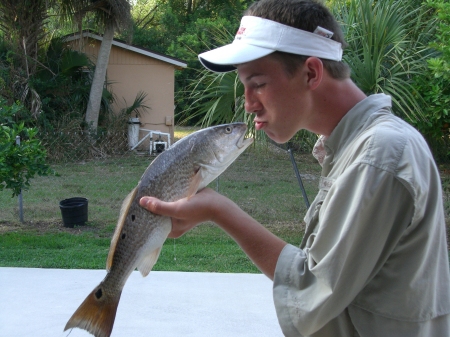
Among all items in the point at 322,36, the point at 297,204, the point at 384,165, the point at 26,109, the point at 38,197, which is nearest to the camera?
the point at 384,165

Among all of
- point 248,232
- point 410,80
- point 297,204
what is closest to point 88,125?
point 297,204

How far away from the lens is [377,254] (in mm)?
1109

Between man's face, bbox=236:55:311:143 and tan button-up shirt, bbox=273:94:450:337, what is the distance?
18 cm

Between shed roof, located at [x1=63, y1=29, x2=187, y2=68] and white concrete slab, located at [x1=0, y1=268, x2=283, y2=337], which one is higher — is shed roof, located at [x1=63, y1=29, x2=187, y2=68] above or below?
above

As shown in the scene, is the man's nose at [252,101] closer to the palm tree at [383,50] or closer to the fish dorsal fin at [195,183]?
the fish dorsal fin at [195,183]

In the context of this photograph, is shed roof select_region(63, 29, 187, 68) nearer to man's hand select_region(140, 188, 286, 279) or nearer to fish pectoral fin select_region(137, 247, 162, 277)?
fish pectoral fin select_region(137, 247, 162, 277)

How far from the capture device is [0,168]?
18.9ft

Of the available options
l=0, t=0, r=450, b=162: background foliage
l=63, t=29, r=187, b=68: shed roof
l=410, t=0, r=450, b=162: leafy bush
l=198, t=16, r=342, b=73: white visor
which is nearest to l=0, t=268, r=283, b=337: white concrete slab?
l=0, t=0, r=450, b=162: background foliage

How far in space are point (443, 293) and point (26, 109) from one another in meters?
13.6

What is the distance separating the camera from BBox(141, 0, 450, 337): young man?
109cm

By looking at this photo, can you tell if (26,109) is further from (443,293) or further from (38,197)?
(443,293)

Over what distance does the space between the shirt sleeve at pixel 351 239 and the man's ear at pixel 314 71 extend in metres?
0.29

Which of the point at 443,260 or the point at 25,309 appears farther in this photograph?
the point at 25,309

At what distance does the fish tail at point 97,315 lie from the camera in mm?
1740
